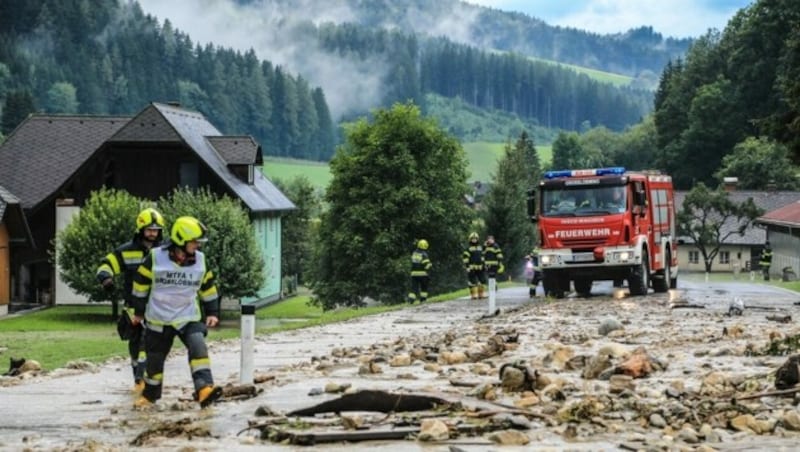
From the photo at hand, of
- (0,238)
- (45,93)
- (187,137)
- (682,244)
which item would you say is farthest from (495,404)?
(45,93)

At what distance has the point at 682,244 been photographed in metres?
112

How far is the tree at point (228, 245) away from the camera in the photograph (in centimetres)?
5650

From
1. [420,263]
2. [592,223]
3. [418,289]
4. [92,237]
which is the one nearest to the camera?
[592,223]

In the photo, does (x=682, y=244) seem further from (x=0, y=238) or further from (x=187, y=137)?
(x=0, y=238)

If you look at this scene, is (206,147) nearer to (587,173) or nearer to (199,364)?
(587,173)

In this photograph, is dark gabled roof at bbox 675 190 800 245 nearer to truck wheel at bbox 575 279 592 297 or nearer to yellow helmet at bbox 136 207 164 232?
truck wheel at bbox 575 279 592 297

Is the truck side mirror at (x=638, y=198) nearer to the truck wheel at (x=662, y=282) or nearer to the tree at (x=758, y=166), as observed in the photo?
the truck wheel at (x=662, y=282)

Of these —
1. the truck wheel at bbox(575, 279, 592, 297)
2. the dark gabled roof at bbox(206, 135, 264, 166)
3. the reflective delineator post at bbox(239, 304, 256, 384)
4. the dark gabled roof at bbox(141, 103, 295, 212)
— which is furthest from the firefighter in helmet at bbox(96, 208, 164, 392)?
the dark gabled roof at bbox(206, 135, 264, 166)

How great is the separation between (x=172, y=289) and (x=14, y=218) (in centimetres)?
4953

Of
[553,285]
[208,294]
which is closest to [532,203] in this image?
[553,285]

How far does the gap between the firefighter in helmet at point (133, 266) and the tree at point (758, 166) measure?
349 feet

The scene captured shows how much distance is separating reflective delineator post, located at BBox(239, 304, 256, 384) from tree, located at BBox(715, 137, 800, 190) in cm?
10604

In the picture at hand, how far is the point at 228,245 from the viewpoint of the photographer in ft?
187

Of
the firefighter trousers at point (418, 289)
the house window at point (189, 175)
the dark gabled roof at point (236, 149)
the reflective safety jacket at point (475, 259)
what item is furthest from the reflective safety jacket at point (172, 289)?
the dark gabled roof at point (236, 149)
